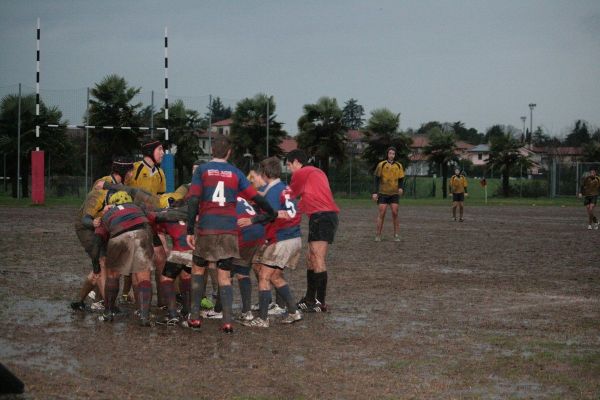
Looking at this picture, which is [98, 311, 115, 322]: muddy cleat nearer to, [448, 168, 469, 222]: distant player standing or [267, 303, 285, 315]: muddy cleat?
[267, 303, 285, 315]: muddy cleat

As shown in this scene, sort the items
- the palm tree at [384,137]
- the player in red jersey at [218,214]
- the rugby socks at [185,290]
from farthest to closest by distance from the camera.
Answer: the palm tree at [384,137], the rugby socks at [185,290], the player in red jersey at [218,214]

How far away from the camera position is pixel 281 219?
360 inches

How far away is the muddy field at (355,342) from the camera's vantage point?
6.25 m

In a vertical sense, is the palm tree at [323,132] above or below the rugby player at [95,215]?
above

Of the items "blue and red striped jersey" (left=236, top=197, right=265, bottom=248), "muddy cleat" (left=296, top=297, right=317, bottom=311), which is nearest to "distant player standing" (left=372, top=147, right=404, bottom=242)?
"muddy cleat" (left=296, top=297, right=317, bottom=311)

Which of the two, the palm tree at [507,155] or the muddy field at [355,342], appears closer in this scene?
the muddy field at [355,342]

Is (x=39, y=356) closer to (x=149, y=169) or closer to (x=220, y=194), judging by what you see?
(x=220, y=194)

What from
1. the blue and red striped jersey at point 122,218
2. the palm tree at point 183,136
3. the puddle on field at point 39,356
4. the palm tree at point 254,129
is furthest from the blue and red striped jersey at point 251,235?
the palm tree at point 254,129

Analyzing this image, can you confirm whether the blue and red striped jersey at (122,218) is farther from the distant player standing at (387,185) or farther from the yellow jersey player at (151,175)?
the distant player standing at (387,185)

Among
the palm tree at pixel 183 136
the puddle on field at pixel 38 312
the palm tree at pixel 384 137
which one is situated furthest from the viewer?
the palm tree at pixel 384 137

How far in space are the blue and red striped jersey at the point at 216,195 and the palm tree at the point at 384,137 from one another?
47.9m

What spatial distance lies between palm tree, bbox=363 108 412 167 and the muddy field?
4192 cm

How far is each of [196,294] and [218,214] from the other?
2.86 feet

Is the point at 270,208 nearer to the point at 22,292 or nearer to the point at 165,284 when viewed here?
the point at 165,284
